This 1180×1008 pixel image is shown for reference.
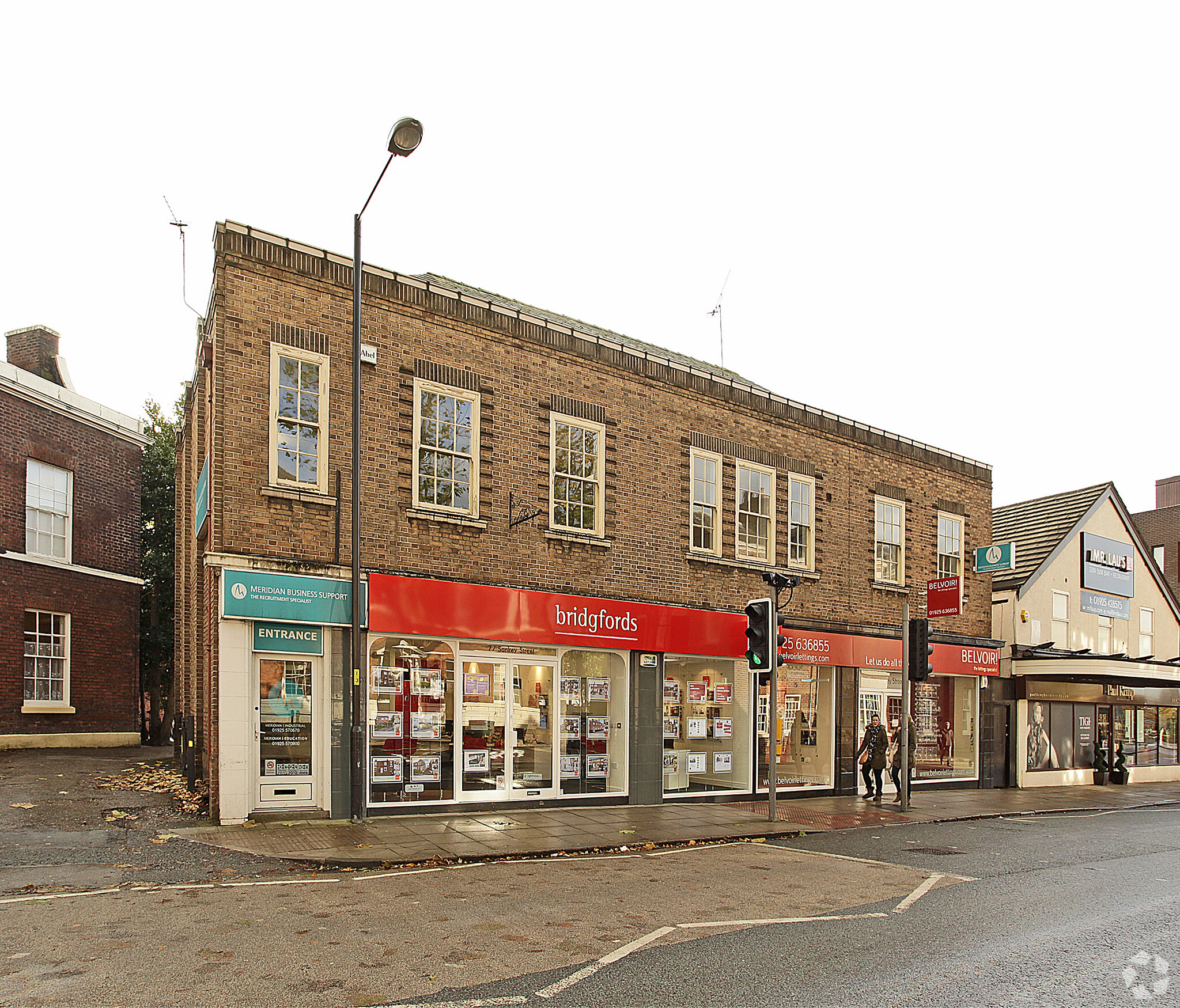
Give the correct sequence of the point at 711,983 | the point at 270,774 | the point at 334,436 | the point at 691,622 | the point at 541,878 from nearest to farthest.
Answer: the point at 711,983, the point at 541,878, the point at 270,774, the point at 334,436, the point at 691,622

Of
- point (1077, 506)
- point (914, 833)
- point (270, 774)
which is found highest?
point (1077, 506)

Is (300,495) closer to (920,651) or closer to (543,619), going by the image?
(543,619)

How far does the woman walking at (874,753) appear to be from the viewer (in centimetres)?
1953

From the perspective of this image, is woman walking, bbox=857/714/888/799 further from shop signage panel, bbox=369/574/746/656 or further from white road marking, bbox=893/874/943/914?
white road marking, bbox=893/874/943/914

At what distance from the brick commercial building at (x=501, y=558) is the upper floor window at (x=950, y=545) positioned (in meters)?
2.08

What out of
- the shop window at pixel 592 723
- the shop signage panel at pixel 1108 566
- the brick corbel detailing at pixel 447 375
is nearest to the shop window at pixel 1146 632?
the shop signage panel at pixel 1108 566

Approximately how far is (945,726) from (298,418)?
17184 millimetres

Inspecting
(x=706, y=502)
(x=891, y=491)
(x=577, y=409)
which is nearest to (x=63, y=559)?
(x=577, y=409)

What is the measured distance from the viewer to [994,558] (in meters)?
23.8

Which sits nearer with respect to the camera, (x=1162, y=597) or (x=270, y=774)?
(x=270, y=774)

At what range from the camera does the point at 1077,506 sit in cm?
2856

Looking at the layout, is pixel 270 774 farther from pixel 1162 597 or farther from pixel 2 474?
pixel 1162 597

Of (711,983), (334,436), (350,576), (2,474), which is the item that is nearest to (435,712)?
(350,576)

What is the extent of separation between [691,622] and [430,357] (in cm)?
679
